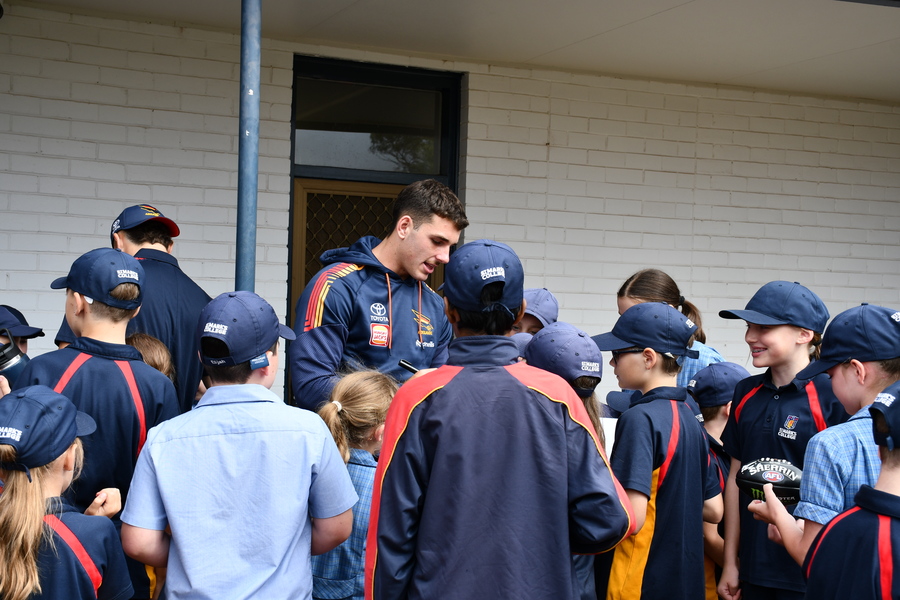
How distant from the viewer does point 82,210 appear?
5586 millimetres

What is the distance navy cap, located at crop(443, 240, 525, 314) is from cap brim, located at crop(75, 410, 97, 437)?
3.60 feet

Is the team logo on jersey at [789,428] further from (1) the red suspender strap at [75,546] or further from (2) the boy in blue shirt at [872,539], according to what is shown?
(1) the red suspender strap at [75,546]

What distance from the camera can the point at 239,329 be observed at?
232 centimetres

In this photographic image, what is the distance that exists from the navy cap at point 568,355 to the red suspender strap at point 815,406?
3.00 ft

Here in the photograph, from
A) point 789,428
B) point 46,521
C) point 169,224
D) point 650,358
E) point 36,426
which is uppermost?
point 169,224

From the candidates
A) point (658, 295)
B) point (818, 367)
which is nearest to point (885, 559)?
point (818, 367)

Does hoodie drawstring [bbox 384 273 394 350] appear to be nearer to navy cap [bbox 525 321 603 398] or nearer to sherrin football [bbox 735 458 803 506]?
navy cap [bbox 525 321 603 398]

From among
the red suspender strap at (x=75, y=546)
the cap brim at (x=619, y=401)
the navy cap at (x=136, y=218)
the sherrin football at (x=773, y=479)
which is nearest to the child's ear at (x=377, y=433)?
the red suspender strap at (x=75, y=546)

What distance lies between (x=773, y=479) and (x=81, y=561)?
6.39 ft

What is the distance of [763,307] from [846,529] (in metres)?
1.51

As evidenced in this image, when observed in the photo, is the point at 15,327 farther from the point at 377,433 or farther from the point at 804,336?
the point at 804,336

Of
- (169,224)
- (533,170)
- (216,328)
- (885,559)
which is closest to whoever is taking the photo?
(885,559)

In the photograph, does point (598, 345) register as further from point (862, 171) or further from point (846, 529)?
point (862, 171)

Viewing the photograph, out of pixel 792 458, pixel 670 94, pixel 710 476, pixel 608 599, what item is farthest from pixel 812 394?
pixel 670 94
